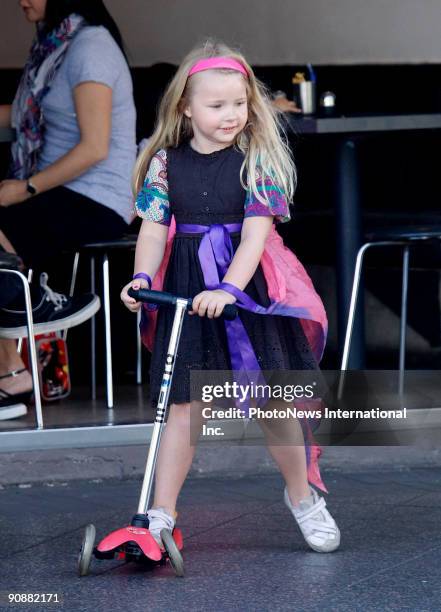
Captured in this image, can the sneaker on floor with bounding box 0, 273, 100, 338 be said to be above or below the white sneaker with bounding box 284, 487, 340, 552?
above

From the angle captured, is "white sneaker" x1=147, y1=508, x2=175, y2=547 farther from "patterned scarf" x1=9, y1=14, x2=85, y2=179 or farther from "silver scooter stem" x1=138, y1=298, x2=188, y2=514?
"patterned scarf" x1=9, y1=14, x2=85, y2=179

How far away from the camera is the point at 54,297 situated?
534 centimetres

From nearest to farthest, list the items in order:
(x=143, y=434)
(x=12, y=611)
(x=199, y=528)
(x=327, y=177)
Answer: (x=12, y=611)
(x=199, y=528)
(x=143, y=434)
(x=327, y=177)

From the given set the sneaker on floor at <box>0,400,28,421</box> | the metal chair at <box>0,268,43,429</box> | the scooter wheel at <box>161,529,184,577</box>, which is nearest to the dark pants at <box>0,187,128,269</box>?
the metal chair at <box>0,268,43,429</box>

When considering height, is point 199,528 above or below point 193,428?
below

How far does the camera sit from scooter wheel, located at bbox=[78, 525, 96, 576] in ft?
11.7

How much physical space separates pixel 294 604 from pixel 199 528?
0.89 metres

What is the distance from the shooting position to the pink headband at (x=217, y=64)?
376 centimetres

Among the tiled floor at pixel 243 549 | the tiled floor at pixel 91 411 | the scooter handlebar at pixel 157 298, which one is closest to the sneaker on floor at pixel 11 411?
the tiled floor at pixel 91 411

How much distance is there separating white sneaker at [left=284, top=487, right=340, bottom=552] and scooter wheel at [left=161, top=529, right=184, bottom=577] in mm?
446

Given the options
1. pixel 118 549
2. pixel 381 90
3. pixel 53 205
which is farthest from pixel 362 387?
pixel 381 90

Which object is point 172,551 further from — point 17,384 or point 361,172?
point 361,172

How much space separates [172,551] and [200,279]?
78 cm

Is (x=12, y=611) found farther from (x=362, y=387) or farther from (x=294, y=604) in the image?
(x=362, y=387)
